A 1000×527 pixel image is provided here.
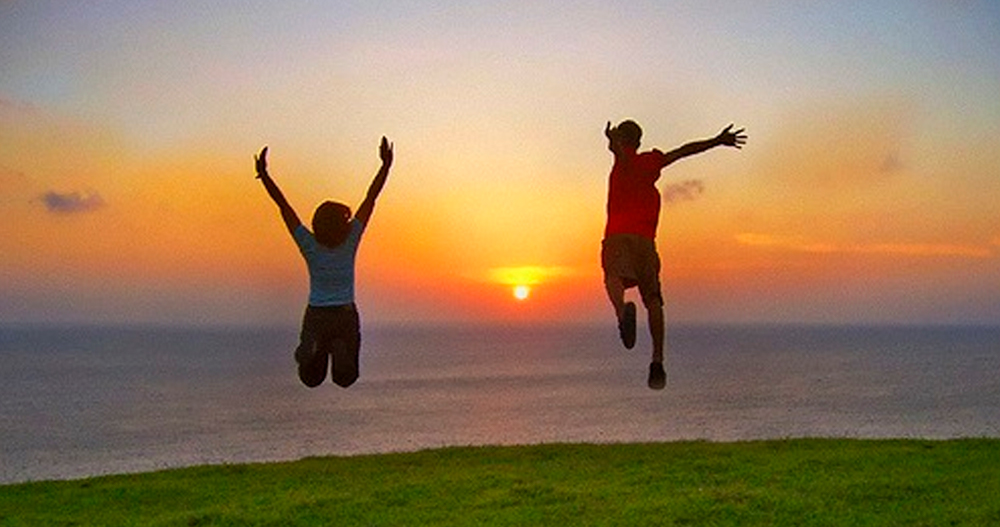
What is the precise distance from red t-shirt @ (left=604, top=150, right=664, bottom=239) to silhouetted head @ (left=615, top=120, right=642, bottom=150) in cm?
9

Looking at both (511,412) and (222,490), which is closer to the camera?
(222,490)

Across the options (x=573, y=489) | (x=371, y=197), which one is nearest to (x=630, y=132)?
(x=371, y=197)

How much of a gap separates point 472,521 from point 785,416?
85.9 metres

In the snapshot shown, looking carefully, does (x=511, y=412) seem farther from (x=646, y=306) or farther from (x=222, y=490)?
(x=646, y=306)

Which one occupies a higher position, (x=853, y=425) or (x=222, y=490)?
(x=222, y=490)

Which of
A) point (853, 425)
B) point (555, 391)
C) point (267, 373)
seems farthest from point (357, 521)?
point (267, 373)

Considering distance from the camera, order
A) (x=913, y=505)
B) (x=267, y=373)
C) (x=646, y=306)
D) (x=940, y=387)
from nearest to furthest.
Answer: (x=646, y=306), (x=913, y=505), (x=940, y=387), (x=267, y=373)

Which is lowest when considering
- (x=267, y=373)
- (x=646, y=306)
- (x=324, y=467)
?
(x=267, y=373)

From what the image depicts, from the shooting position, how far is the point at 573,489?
26625mm

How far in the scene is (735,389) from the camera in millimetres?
140375

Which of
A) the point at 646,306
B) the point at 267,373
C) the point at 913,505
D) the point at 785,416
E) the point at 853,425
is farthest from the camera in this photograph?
the point at 267,373

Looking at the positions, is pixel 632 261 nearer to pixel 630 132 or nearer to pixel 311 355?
pixel 630 132

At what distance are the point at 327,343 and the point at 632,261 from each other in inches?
108

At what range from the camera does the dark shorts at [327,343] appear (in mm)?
10055
